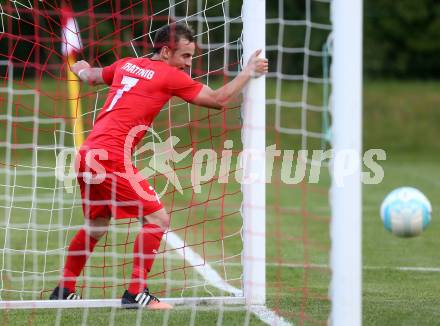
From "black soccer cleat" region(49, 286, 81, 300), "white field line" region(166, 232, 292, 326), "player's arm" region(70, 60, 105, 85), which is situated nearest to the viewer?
"white field line" region(166, 232, 292, 326)

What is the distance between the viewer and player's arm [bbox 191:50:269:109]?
6320 mm

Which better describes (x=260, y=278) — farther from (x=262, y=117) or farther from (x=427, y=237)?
(x=427, y=237)

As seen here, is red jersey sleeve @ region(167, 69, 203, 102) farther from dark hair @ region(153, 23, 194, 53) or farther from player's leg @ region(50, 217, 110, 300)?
player's leg @ region(50, 217, 110, 300)

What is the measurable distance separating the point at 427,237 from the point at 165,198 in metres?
4.97

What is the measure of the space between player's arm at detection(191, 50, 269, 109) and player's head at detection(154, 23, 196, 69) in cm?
43

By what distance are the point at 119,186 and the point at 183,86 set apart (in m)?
0.82

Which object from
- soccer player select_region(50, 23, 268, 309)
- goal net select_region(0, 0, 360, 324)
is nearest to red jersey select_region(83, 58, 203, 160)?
soccer player select_region(50, 23, 268, 309)

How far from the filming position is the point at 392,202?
6.79 m

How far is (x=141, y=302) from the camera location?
6809 millimetres

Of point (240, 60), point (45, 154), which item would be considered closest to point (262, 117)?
point (240, 60)

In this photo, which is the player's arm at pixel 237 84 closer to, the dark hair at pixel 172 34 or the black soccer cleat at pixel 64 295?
the dark hair at pixel 172 34

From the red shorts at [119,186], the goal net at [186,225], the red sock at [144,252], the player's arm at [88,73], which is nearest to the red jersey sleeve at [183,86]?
the goal net at [186,225]

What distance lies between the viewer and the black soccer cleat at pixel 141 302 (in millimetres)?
6820

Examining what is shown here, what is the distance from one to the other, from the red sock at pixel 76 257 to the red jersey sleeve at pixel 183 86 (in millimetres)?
1262
